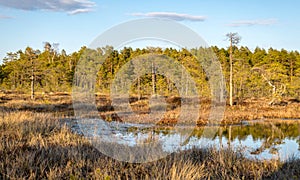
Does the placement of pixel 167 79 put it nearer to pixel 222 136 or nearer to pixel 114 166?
pixel 222 136

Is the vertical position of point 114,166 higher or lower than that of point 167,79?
lower

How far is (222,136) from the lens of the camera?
1440 centimetres

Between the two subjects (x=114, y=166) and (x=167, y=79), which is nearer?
(x=114, y=166)

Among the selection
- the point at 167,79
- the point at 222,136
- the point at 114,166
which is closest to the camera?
the point at 114,166

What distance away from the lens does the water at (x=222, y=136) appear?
1060 centimetres

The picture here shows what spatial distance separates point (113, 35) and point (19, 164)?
4.53 meters

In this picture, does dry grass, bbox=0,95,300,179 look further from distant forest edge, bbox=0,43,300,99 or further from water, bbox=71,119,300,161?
distant forest edge, bbox=0,43,300,99

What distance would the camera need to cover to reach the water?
34.8ft

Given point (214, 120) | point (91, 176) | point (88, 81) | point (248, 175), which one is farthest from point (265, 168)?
point (88, 81)

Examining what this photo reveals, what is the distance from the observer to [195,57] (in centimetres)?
4184

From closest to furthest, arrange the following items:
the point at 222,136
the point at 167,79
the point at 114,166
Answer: the point at 114,166, the point at 222,136, the point at 167,79

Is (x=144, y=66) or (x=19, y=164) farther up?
(x=144, y=66)

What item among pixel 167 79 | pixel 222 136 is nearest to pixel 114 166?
pixel 222 136

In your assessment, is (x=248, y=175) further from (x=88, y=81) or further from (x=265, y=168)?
(x=88, y=81)
